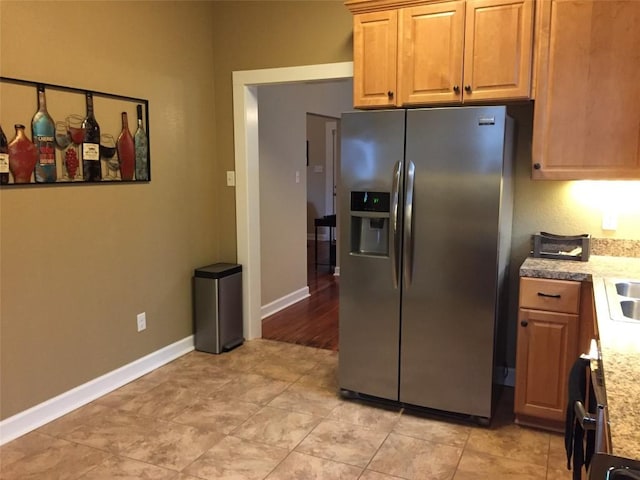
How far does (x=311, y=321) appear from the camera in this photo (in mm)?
4754

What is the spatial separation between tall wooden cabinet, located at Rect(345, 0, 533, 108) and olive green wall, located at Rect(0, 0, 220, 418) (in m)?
1.35

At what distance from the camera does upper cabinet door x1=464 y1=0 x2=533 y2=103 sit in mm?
2678

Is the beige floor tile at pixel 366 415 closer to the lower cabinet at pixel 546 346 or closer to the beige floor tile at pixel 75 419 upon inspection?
the lower cabinet at pixel 546 346

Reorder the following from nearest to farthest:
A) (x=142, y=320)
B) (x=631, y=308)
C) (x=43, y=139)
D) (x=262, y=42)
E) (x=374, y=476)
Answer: (x=631, y=308) < (x=374, y=476) < (x=43, y=139) < (x=142, y=320) < (x=262, y=42)

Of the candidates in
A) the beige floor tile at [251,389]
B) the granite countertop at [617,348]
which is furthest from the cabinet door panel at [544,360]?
the beige floor tile at [251,389]

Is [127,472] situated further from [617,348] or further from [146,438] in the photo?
[617,348]

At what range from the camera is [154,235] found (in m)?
3.56

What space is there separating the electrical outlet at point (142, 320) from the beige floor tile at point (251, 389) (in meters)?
0.69

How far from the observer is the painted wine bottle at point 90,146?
298cm

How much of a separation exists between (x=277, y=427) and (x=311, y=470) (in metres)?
0.44

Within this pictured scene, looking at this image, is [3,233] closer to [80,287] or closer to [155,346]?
[80,287]

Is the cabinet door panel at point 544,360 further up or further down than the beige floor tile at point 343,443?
further up

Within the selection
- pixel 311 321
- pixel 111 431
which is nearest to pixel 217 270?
pixel 311 321

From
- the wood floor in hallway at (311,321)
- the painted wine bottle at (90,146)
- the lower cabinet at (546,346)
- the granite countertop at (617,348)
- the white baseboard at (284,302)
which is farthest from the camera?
the white baseboard at (284,302)
